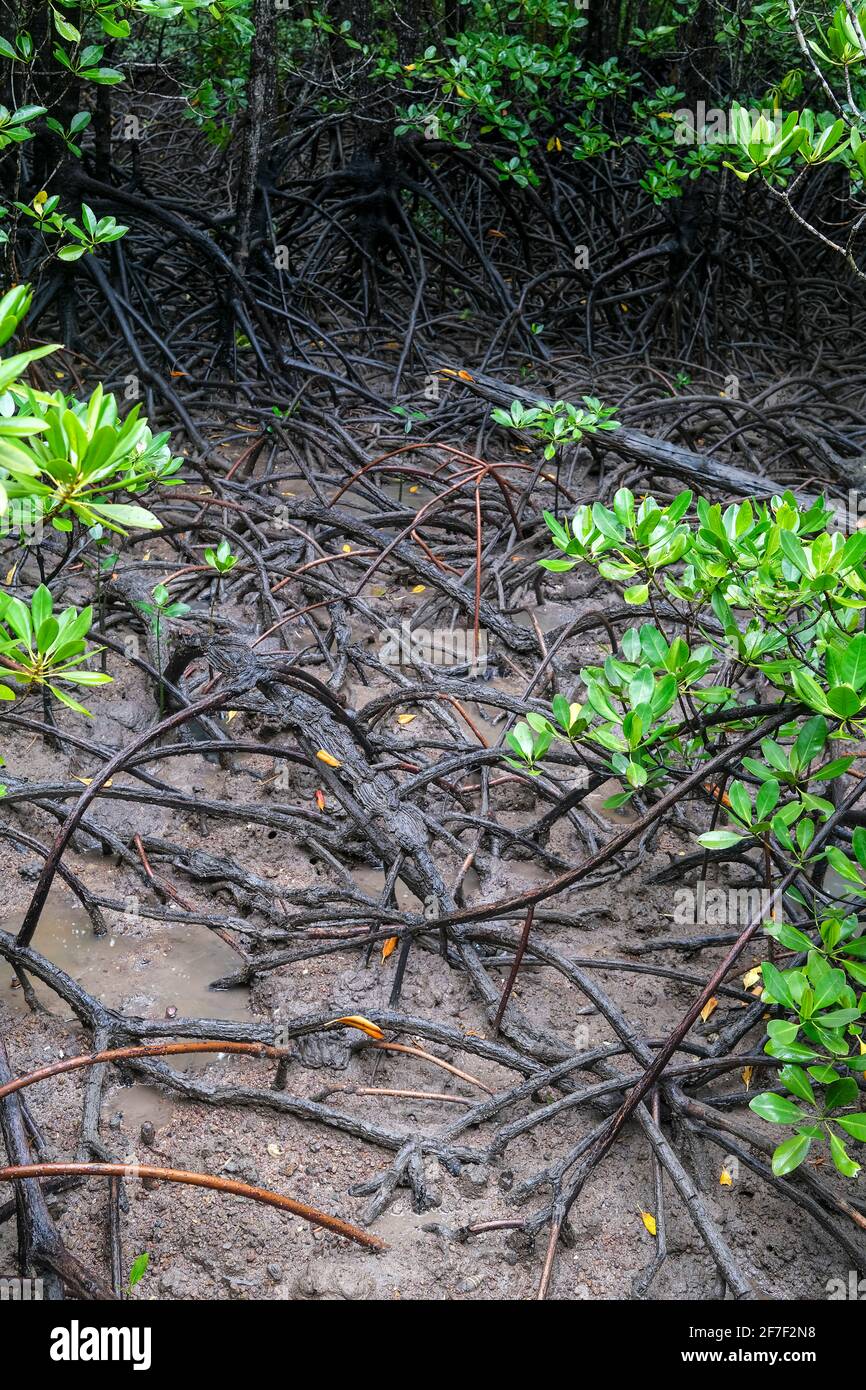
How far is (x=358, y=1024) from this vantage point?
4.93 ft

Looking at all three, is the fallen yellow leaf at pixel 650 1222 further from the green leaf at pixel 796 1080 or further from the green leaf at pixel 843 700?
the green leaf at pixel 843 700

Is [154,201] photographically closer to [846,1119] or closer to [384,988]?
[384,988]

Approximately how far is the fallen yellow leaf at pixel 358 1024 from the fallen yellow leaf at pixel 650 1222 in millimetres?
428

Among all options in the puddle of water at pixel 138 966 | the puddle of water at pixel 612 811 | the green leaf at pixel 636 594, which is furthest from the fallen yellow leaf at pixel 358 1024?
the puddle of water at pixel 612 811

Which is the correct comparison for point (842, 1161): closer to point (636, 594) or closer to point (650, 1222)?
point (650, 1222)

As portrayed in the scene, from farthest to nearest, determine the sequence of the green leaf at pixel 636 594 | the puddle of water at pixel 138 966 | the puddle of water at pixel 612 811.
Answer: the puddle of water at pixel 612 811
the puddle of water at pixel 138 966
the green leaf at pixel 636 594

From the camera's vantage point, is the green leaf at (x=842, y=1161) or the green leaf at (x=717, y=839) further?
the green leaf at (x=717, y=839)

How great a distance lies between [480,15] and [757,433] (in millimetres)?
2306

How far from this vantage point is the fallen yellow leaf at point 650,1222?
4.67 ft

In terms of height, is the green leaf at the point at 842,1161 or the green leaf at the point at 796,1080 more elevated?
the green leaf at the point at 796,1080

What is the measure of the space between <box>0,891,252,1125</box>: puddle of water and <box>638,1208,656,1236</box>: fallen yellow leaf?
2.24ft

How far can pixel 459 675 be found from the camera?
2.74 meters

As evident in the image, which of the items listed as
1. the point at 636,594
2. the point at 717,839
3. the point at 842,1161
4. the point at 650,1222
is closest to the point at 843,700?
the point at 717,839
